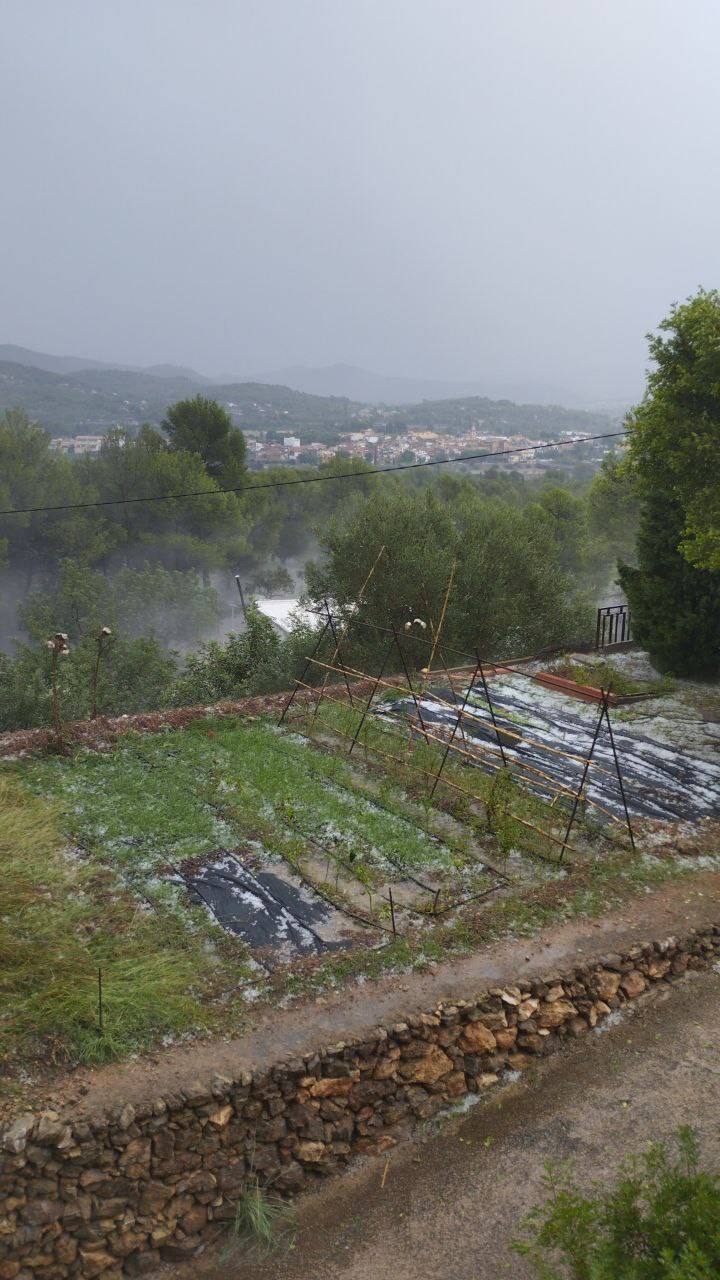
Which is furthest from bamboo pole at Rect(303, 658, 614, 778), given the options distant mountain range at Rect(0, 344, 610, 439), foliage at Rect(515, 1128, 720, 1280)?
distant mountain range at Rect(0, 344, 610, 439)

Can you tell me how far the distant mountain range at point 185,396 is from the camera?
5016 centimetres

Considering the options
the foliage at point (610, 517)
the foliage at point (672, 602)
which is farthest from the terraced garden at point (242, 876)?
the foliage at point (610, 517)

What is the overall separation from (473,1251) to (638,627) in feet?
29.4

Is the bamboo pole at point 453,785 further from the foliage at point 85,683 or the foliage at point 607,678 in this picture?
the foliage at point 85,683

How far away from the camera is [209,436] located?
2783 centimetres

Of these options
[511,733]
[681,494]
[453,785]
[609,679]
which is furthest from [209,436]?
[453,785]

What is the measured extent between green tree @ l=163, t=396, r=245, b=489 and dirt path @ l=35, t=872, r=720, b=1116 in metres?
23.7


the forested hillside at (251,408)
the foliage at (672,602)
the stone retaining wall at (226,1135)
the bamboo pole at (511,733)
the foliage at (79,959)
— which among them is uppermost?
the forested hillside at (251,408)

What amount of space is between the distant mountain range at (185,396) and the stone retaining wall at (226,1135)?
1499 inches

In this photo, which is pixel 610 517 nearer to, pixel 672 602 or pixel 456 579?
pixel 456 579

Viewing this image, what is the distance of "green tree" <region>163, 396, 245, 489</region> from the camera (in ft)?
90.6

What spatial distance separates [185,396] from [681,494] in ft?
163

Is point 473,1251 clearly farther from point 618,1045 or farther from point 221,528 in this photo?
point 221,528

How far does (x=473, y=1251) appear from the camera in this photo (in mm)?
4219
